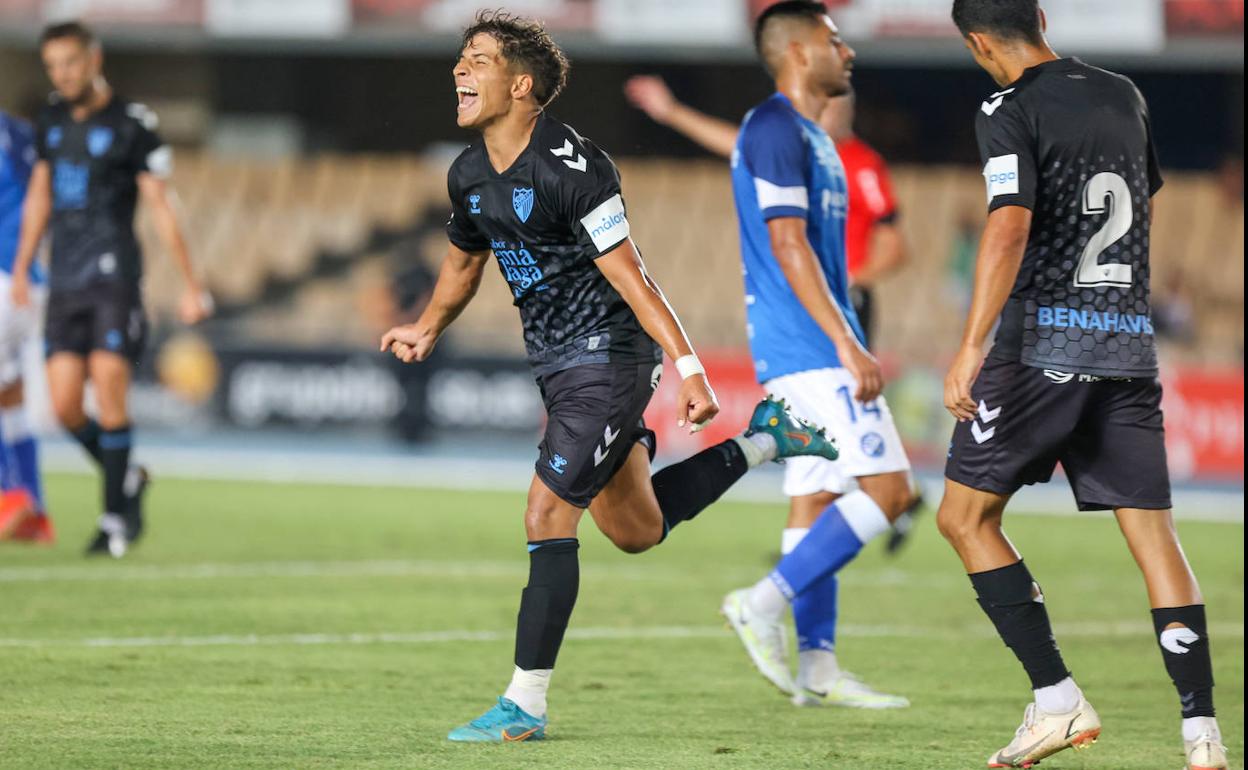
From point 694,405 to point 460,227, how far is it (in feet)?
3.41

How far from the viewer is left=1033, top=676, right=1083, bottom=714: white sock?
17.1 ft

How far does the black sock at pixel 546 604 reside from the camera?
214 inches

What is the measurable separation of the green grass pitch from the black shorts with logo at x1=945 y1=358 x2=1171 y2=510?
0.85m

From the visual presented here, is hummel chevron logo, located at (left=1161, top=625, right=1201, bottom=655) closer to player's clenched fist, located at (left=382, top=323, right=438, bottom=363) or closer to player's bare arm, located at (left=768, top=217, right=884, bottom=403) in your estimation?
player's bare arm, located at (left=768, top=217, right=884, bottom=403)

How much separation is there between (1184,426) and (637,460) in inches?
471

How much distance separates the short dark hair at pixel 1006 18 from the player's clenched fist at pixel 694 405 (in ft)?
4.18

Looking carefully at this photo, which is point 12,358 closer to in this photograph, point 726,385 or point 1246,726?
point 1246,726

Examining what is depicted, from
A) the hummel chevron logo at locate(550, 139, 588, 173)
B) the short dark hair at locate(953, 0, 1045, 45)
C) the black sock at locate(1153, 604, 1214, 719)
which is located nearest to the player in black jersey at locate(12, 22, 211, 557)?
the hummel chevron logo at locate(550, 139, 588, 173)

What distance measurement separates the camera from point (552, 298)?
18.6ft

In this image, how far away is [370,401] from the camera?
18.7 meters

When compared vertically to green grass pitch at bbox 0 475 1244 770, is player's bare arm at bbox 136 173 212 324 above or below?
above

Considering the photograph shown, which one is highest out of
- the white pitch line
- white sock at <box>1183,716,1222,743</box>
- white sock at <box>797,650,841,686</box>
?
white sock at <box>1183,716,1222,743</box>

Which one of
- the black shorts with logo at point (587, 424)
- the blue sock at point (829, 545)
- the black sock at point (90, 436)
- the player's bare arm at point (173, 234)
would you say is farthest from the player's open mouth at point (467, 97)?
the black sock at point (90, 436)

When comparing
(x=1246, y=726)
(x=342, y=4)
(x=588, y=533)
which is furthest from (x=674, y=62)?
(x=1246, y=726)
